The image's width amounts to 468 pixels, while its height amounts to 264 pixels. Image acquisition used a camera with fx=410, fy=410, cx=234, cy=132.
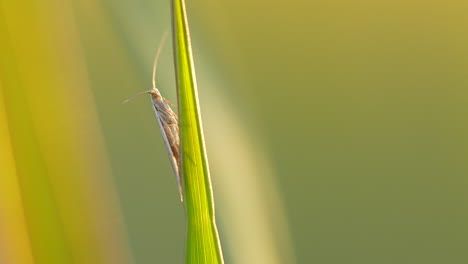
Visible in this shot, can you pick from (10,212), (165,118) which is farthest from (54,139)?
(165,118)

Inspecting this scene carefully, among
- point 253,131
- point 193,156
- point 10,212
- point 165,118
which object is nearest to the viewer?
point 193,156

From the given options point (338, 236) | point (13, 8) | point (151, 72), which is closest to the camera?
point (13, 8)

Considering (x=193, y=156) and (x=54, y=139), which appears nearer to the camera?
(x=193, y=156)

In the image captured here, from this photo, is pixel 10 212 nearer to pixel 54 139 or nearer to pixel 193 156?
pixel 54 139

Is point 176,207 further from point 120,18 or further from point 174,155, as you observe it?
point 120,18

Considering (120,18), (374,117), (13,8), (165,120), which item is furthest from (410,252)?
(13,8)

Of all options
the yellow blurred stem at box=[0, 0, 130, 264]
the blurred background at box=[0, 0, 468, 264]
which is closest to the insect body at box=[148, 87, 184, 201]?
the blurred background at box=[0, 0, 468, 264]
